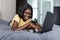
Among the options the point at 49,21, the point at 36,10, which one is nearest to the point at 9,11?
the point at 36,10

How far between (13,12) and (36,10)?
1.76ft

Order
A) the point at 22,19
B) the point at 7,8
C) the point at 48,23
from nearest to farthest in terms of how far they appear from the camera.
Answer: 1. the point at 48,23
2. the point at 22,19
3. the point at 7,8

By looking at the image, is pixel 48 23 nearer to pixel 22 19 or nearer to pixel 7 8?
pixel 22 19

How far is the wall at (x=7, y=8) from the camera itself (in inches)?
133

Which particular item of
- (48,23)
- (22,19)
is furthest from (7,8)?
(48,23)

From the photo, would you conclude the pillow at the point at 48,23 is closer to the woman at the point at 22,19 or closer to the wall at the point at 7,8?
the woman at the point at 22,19

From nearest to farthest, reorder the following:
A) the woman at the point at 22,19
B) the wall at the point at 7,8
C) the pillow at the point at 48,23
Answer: the pillow at the point at 48,23, the woman at the point at 22,19, the wall at the point at 7,8

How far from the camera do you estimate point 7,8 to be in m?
3.42

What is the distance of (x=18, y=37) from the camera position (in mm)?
1382

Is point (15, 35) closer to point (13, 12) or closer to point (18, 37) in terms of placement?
point (18, 37)

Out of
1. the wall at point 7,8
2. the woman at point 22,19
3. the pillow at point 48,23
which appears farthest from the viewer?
the wall at point 7,8

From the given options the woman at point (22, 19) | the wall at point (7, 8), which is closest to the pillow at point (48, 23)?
the woman at point (22, 19)

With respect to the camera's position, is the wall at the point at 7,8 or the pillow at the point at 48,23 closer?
the pillow at the point at 48,23

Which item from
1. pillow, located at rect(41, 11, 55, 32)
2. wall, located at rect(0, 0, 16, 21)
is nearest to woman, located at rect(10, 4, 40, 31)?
pillow, located at rect(41, 11, 55, 32)
